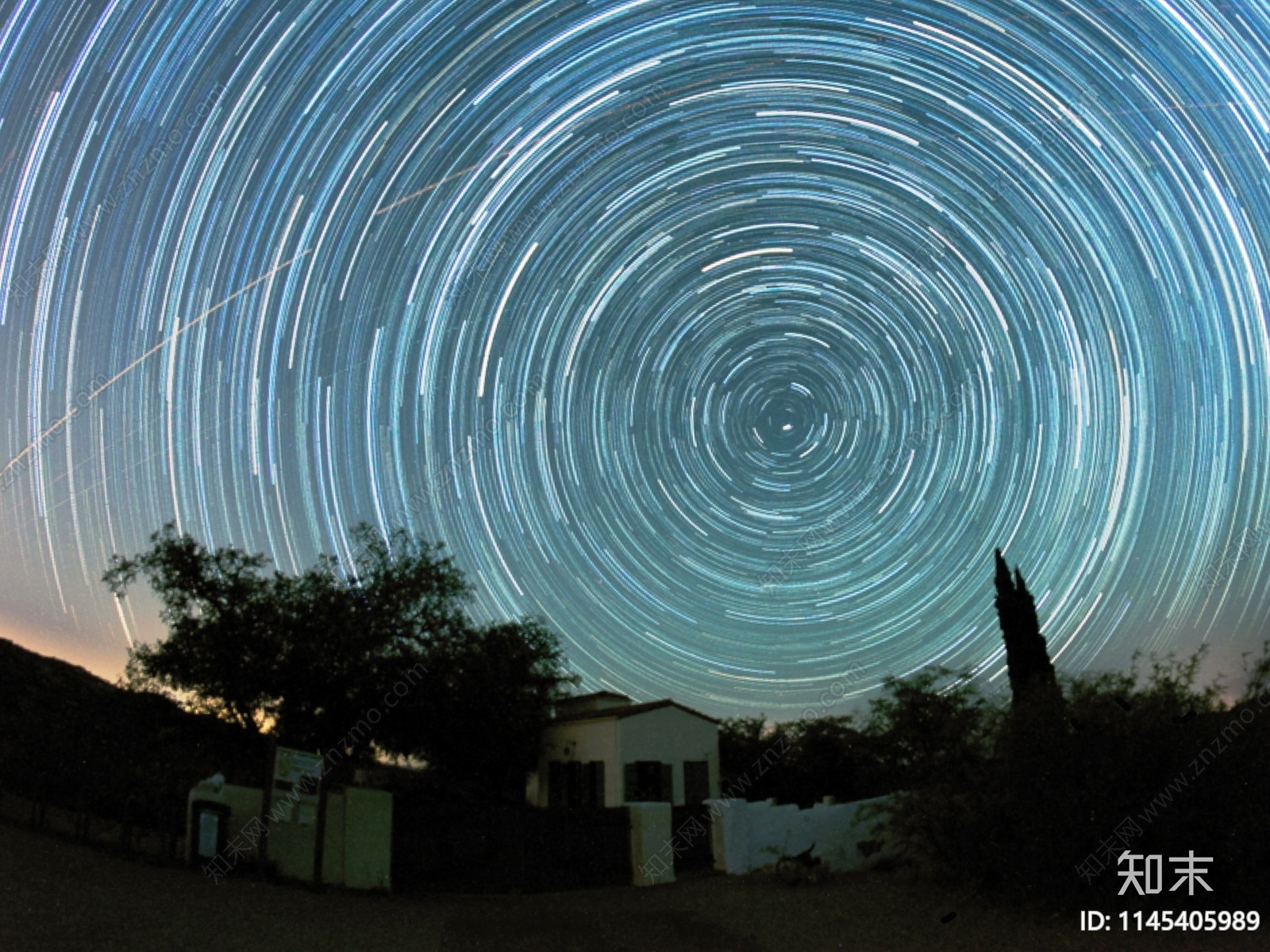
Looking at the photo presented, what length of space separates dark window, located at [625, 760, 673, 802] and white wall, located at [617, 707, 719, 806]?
0.63ft

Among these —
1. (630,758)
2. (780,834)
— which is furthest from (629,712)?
(780,834)

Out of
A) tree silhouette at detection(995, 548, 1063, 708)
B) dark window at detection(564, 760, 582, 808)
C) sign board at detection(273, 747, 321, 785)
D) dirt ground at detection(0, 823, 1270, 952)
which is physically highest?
tree silhouette at detection(995, 548, 1063, 708)

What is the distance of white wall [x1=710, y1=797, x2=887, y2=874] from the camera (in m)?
20.1

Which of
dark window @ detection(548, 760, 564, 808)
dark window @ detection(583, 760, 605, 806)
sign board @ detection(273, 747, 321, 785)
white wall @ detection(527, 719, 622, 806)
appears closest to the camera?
sign board @ detection(273, 747, 321, 785)

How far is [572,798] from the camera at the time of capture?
2972 cm

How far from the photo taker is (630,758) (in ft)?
92.2

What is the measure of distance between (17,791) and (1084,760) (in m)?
18.4

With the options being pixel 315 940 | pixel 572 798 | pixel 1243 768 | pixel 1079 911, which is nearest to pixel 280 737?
pixel 572 798

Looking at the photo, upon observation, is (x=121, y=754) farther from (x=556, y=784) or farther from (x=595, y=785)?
(x=556, y=784)

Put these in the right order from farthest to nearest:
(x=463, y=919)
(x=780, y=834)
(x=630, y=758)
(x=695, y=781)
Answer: (x=695, y=781) < (x=630, y=758) < (x=780, y=834) < (x=463, y=919)

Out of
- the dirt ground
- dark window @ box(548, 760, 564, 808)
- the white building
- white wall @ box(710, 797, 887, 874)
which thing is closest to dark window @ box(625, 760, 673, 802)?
the white building

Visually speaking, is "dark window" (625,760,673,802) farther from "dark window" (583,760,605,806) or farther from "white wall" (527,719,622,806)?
"dark window" (583,760,605,806)

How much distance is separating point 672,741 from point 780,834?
9.10m

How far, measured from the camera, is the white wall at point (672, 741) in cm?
2819
